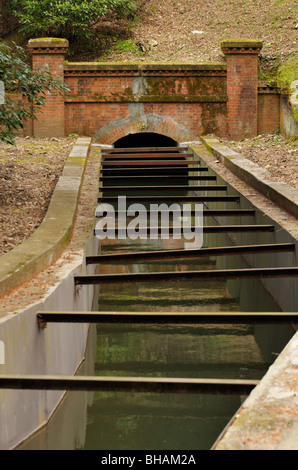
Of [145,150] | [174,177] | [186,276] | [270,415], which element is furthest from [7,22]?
[270,415]

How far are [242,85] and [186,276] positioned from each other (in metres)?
11.6

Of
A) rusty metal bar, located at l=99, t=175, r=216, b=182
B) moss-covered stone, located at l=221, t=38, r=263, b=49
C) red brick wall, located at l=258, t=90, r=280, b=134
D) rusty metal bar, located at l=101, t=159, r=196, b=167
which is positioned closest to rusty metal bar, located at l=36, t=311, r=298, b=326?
rusty metal bar, located at l=99, t=175, r=216, b=182

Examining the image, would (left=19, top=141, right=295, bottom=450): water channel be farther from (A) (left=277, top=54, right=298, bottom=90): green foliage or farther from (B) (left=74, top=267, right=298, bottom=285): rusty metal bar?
(A) (left=277, top=54, right=298, bottom=90): green foliage

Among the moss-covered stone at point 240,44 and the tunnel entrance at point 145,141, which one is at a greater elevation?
the moss-covered stone at point 240,44

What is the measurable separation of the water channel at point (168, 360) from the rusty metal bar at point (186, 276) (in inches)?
41.4

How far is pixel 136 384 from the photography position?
12.4ft

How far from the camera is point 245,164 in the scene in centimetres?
1202

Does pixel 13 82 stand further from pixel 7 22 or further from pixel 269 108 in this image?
pixel 7 22

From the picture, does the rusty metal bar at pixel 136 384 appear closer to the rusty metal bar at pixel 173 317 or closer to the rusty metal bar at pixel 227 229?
the rusty metal bar at pixel 173 317

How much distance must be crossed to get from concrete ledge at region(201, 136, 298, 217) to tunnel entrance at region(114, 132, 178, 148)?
609 cm

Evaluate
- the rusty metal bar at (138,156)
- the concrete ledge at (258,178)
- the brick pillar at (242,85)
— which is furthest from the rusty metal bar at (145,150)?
the brick pillar at (242,85)

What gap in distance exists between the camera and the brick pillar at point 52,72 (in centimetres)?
1638

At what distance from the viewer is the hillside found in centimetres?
1959
